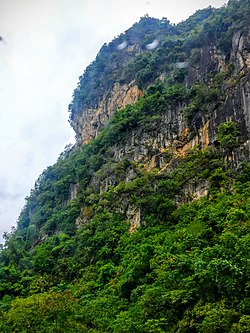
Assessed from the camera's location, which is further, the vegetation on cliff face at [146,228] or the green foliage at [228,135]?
the green foliage at [228,135]

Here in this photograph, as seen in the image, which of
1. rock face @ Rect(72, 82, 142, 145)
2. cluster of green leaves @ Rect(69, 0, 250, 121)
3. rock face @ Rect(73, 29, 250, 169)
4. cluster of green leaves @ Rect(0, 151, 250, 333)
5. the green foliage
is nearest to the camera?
cluster of green leaves @ Rect(0, 151, 250, 333)

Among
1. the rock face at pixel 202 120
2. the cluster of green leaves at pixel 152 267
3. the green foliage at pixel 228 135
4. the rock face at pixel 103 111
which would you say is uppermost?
the rock face at pixel 103 111

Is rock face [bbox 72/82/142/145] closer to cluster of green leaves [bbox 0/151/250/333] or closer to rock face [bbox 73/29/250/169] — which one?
rock face [bbox 73/29/250/169]

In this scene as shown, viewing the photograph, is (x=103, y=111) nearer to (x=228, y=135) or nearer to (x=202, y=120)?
(x=202, y=120)

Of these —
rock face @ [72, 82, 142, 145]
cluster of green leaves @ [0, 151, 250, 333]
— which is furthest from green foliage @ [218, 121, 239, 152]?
rock face @ [72, 82, 142, 145]

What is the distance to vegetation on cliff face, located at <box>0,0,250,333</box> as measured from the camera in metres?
14.9

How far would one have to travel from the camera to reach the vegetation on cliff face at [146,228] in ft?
48.8

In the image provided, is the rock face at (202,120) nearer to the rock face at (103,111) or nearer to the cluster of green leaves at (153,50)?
the cluster of green leaves at (153,50)

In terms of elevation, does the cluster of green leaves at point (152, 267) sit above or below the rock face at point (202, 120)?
below

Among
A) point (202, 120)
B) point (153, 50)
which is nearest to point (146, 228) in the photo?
point (202, 120)

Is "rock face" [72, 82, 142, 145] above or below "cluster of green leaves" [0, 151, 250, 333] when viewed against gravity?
above

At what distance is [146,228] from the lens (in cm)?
2645

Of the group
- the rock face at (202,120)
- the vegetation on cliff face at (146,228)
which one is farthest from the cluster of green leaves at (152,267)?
the rock face at (202,120)

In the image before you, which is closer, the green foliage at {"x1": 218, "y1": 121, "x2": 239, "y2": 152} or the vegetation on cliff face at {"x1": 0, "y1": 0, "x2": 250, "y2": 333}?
the vegetation on cliff face at {"x1": 0, "y1": 0, "x2": 250, "y2": 333}
